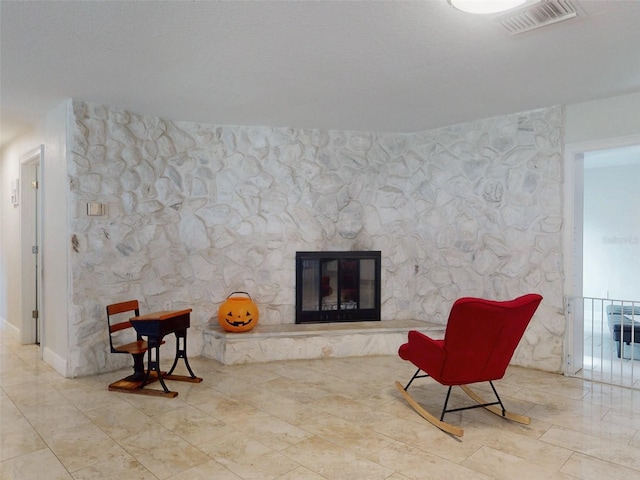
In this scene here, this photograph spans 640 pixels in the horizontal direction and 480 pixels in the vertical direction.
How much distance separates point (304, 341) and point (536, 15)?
3.39 meters

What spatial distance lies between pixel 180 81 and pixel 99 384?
2.62 m

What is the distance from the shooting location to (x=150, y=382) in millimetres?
3717

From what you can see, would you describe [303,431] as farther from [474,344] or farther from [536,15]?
[536,15]

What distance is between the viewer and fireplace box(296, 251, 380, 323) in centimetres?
494

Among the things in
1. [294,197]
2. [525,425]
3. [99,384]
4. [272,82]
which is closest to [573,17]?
[272,82]

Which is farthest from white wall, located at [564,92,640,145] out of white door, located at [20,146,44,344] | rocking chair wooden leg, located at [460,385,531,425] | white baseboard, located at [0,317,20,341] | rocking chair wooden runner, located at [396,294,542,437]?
white baseboard, located at [0,317,20,341]

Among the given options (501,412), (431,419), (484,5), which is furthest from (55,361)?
(484,5)

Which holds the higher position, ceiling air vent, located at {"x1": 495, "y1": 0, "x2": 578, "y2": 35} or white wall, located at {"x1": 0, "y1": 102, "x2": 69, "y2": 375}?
ceiling air vent, located at {"x1": 495, "y1": 0, "x2": 578, "y2": 35}

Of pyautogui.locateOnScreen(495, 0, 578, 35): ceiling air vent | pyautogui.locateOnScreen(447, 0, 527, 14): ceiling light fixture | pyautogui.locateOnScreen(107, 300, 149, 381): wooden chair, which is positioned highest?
pyautogui.locateOnScreen(495, 0, 578, 35): ceiling air vent

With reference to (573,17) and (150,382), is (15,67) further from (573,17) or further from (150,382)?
(573,17)

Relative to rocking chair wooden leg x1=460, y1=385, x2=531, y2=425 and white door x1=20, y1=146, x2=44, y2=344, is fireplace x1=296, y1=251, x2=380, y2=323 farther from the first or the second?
white door x1=20, y1=146, x2=44, y2=344

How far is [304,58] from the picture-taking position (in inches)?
115

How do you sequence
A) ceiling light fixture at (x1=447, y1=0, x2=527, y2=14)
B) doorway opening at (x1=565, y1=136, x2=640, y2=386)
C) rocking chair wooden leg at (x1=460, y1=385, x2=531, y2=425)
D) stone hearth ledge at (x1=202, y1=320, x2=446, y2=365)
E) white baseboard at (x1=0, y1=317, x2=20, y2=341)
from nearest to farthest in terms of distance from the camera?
ceiling light fixture at (x1=447, y1=0, x2=527, y2=14) → rocking chair wooden leg at (x1=460, y1=385, x2=531, y2=425) → stone hearth ledge at (x1=202, y1=320, x2=446, y2=365) → white baseboard at (x1=0, y1=317, x2=20, y2=341) → doorway opening at (x1=565, y1=136, x2=640, y2=386)

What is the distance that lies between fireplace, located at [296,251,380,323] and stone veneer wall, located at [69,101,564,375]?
113mm
